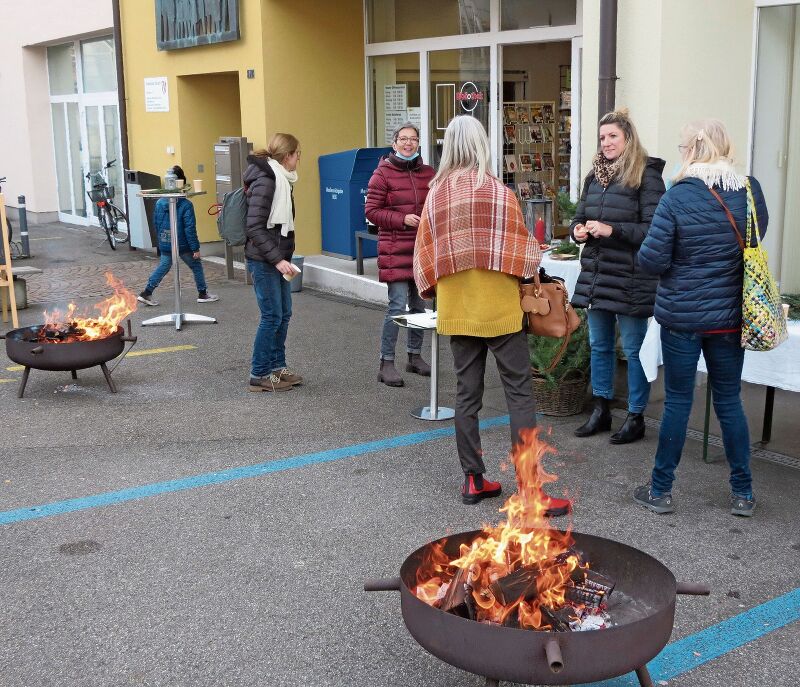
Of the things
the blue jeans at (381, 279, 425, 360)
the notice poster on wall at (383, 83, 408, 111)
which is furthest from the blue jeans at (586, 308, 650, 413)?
the notice poster on wall at (383, 83, 408, 111)

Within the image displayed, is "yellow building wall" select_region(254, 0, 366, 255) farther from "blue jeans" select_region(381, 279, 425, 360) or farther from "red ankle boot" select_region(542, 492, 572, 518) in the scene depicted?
"red ankle boot" select_region(542, 492, 572, 518)

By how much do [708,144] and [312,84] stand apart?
9.02 metres

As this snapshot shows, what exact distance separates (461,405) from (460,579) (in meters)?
2.11

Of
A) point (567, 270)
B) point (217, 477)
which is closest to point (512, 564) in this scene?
point (217, 477)

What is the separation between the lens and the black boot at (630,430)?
6.30 meters

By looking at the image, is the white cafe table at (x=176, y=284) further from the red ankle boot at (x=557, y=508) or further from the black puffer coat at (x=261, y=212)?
the red ankle boot at (x=557, y=508)

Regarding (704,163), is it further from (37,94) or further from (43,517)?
(37,94)

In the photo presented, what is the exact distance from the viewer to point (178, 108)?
15312 millimetres

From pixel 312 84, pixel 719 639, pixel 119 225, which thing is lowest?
pixel 719 639

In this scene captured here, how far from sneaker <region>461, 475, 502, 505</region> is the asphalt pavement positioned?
8 cm

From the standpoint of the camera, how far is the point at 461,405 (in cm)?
537

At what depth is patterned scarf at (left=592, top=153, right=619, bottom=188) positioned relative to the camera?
235 inches

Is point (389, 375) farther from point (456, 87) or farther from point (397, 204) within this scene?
point (456, 87)

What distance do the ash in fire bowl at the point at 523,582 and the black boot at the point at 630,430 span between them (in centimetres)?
265
